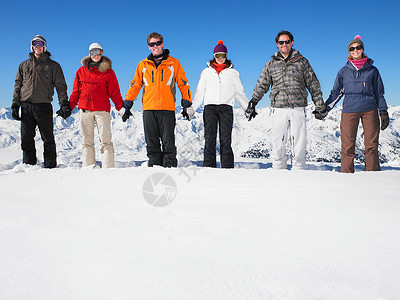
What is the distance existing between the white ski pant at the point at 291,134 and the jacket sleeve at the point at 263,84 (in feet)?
1.37

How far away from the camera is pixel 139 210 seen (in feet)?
8.02

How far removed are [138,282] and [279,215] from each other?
3.93 feet

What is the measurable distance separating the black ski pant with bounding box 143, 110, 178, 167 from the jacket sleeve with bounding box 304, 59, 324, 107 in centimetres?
209

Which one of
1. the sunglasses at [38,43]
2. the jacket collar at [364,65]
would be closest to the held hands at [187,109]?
the jacket collar at [364,65]

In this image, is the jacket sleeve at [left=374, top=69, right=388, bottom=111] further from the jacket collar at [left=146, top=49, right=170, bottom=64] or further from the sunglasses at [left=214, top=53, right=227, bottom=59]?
the jacket collar at [left=146, top=49, right=170, bottom=64]

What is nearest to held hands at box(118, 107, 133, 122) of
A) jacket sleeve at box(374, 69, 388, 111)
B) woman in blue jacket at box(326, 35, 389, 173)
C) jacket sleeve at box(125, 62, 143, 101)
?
jacket sleeve at box(125, 62, 143, 101)

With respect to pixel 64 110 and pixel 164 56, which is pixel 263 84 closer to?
pixel 164 56

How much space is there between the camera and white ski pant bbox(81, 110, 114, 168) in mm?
5383

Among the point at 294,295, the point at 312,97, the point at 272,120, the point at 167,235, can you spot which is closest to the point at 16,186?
the point at 167,235

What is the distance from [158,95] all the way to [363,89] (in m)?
3.01

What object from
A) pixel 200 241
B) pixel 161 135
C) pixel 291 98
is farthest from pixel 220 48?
pixel 200 241

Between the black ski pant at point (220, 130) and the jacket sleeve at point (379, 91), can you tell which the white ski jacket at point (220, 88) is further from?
the jacket sleeve at point (379, 91)

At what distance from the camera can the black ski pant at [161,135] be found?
515 cm

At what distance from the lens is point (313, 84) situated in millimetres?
5117
